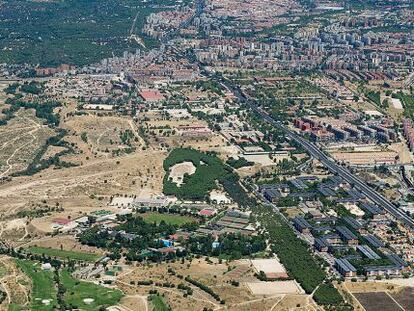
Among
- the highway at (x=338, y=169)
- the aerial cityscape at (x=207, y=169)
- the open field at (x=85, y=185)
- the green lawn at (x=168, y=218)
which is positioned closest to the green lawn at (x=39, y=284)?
the aerial cityscape at (x=207, y=169)

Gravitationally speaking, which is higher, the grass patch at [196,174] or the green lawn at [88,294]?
the green lawn at [88,294]

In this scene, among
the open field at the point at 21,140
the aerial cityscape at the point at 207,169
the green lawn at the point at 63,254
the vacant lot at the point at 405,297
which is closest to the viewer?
the vacant lot at the point at 405,297

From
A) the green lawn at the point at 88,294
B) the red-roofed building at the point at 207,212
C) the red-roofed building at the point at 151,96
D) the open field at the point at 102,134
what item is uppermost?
the green lawn at the point at 88,294

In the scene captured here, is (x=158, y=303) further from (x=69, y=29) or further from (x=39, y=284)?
(x=69, y=29)

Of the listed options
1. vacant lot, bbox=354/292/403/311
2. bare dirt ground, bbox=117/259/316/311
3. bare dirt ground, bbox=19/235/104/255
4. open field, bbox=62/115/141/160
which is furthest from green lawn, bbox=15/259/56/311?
open field, bbox=62/115/141/160

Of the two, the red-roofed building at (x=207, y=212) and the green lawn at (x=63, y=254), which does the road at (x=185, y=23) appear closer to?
the red-roofed building at (x=207, y=212)

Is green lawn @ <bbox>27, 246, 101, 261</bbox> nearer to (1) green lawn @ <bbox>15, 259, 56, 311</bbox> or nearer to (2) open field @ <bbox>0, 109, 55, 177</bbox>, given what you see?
(1) green lawn @ <bbox>15, 259, 56, 311</bbox>

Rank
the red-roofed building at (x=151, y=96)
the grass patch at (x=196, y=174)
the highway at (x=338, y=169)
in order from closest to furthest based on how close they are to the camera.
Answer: the highway at (x=338, y=169) → the grass patch at (x=196, y=174) → the red-roofed building at (x=151, y=96)
